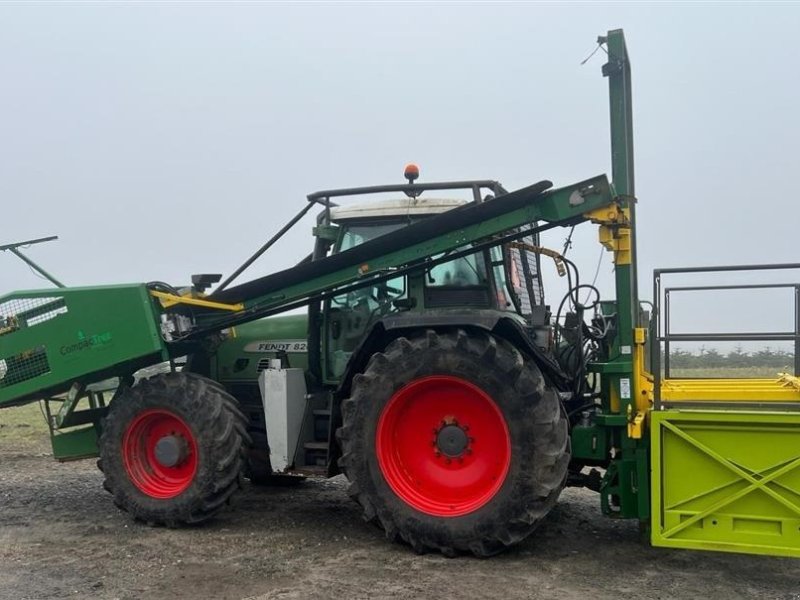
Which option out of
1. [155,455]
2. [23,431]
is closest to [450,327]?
[155,455]

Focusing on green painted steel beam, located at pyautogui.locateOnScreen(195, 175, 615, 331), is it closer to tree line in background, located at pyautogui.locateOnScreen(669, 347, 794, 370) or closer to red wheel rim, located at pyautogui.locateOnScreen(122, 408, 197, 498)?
red wheel rim, located at pyautogui.locateOnScreen(122, 408, 197, 498)

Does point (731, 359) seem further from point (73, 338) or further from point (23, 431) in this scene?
point (23, 431)

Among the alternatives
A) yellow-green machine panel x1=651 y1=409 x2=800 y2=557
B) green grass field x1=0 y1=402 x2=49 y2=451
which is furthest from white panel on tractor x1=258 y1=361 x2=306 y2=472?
green grass field x1=0 y1=402 x2=49 y2=451

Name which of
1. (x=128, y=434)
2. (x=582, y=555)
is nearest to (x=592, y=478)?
(x=582, y=555)

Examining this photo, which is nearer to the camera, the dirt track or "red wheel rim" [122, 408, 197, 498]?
the dirt track

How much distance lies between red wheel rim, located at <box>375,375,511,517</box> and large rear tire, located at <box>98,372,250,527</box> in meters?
1.37

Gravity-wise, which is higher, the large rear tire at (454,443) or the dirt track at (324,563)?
the large rear tire at (454,443)

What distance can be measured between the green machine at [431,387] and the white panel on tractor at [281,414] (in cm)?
2

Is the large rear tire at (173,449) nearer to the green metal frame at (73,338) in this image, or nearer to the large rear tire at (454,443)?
the green metal frame at (73,338)

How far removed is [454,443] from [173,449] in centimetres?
236

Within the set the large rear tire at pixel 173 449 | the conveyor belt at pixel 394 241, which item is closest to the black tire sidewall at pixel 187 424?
the large rear tire at pixel 173 449

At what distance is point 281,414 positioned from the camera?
20.1 feet

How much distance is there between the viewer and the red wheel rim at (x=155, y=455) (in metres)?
6.27

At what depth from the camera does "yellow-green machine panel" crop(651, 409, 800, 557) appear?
181 inches
